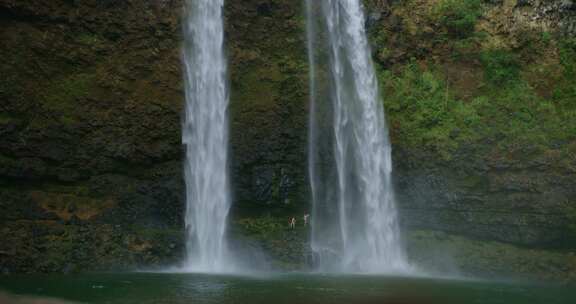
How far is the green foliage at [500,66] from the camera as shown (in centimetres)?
1820

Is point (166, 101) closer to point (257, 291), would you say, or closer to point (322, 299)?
point (257, 291)

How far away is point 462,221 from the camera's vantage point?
54.0 ft

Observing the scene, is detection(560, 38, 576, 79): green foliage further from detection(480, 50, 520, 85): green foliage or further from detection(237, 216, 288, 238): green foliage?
detection(237, 216, 288, 238): green foliage

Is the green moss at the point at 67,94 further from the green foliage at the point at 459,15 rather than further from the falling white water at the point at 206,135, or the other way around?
the green foliage at the point at 459,15

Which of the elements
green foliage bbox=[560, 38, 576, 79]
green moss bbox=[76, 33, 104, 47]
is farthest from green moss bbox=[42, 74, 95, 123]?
green foliage bbox=[560, 38, 576, 79]

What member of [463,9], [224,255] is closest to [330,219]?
[224,255]

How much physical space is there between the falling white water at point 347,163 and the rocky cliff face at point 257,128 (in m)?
0.43

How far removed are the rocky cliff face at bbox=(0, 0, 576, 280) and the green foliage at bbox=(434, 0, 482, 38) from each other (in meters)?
0.09

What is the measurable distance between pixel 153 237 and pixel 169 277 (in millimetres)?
2954

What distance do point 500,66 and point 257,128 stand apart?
749 centimetres

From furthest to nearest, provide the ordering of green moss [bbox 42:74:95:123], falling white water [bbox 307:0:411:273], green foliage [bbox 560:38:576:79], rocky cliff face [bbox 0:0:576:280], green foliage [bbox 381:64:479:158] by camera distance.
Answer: green foliage [bbox 560:38:576:79]
green foliage [bbox 381:64:479:158]
falling white water [bbox 307:0:411:273]
green moss [bbox 42:74:95:123]
rocky cliff face [bbox 0:0:576:280]

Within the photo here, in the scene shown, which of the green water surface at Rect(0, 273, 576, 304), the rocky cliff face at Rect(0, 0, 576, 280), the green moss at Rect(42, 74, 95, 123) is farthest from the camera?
the green moss at Rect(42, 74, 95, 123)

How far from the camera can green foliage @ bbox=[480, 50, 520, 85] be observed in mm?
18203

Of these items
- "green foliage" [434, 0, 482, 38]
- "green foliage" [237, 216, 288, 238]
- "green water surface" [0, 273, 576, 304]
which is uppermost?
"green foliage" [434, 0, 482, 38]
